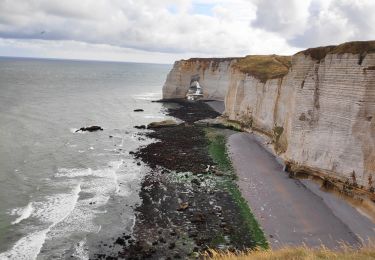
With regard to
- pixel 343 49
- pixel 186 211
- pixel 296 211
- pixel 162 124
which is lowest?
pixel 162 124

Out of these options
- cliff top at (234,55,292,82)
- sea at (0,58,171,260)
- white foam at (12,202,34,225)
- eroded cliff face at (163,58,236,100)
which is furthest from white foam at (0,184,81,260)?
eroded cliff face at (163,58,236,100)

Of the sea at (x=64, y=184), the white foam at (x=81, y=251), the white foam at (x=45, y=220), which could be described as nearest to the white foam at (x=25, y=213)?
the sea at (x=64, y=184)

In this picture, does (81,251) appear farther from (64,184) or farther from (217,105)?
(217,105)

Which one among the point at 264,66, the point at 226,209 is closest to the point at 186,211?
the point at 226,209

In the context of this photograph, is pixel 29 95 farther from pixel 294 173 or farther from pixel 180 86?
pixel 294 173

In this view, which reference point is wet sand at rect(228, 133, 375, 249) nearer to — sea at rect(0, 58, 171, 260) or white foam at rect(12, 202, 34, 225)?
sea at rect(0, 58, 171, 260)

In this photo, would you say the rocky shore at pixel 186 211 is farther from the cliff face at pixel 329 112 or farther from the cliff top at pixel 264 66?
the cliff top at pixel 264 66
